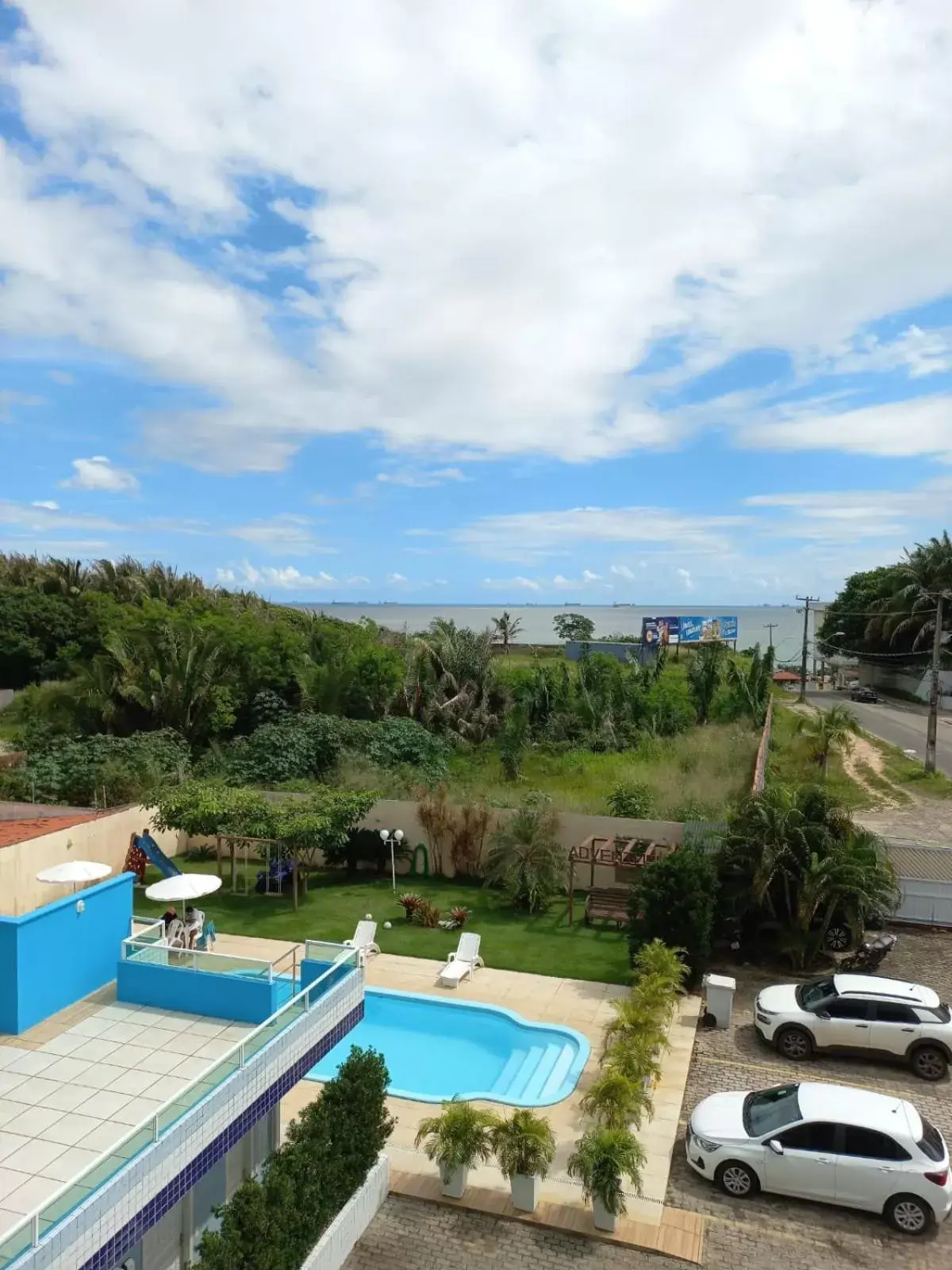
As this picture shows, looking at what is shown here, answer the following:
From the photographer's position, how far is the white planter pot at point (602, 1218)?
31.3 ft

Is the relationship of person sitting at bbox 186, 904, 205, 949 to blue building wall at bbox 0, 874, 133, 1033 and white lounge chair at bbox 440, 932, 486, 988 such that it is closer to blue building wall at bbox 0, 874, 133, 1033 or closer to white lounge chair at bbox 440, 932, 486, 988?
blue building wall at bbox 0, 874, 133, 1033

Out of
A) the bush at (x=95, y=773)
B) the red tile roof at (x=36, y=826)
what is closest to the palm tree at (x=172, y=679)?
the bush at (x=95, y=773)

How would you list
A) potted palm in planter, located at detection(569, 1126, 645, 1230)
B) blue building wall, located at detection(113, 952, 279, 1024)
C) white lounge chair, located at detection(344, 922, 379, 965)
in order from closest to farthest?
potted palm in planter, located at detection(569, 1126, 645, 1230) < blue building wall, located at detection(113, 952, 279, 1024) < white lounge chair, located at detection(344, 922, 379, 965)

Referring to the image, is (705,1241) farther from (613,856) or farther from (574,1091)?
(613,856)

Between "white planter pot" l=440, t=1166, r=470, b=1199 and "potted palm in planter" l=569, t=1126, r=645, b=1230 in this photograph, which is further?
"white planter pot" l=440, t=1166, r=470, b=1199

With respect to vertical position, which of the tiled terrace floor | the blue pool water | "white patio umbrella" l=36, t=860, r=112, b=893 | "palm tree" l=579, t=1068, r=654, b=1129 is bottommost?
the blue pool water

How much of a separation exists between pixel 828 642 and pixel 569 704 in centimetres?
3843

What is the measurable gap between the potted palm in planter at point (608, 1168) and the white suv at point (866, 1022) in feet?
16.4

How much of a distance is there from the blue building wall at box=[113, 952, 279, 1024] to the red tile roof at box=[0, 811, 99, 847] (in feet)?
31.6

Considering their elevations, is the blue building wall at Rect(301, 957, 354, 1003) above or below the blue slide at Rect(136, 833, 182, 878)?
above

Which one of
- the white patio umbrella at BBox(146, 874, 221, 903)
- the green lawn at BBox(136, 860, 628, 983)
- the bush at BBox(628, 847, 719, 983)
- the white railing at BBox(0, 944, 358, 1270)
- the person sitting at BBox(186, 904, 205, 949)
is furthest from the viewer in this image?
the green lawn at BBox(136, 860, 628, 983)

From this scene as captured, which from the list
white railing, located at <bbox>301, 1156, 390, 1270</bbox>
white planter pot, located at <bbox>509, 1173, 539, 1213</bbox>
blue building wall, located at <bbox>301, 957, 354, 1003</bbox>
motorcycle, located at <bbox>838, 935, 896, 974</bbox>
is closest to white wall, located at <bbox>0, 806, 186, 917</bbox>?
blue building wall, located at <bbox>301, 957, 354, 1003</bbox>

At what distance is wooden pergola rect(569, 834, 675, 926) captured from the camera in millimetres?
19953

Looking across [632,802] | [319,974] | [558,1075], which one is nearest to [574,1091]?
[558,1075]
